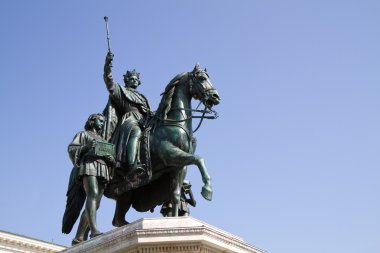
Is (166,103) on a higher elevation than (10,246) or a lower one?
lower

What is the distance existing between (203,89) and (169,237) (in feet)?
13.6

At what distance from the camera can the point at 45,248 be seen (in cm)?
4594

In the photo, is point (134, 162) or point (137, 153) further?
point (137, 153)

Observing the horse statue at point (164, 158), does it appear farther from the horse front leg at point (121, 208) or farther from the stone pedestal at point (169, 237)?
the stone pedestal at point (169, 237)

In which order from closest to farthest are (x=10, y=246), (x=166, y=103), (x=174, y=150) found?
(x=174, y=150) < (x=166, y=103) < (x=10, y=246)

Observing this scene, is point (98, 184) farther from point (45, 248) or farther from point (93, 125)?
point (45, 248)

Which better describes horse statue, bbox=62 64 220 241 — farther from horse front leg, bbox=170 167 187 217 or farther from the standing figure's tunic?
the standing figure's tunic

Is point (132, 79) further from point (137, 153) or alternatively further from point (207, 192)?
point (207, 192)

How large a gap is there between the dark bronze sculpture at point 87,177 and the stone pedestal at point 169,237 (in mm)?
1636

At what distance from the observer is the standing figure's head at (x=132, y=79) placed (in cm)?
1661

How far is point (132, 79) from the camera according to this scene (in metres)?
16.6

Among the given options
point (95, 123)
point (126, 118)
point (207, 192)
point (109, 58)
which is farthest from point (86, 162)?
point (207, 192)

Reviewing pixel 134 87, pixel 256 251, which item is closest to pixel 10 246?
pixel 134 87

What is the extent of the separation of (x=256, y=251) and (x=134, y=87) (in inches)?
217
